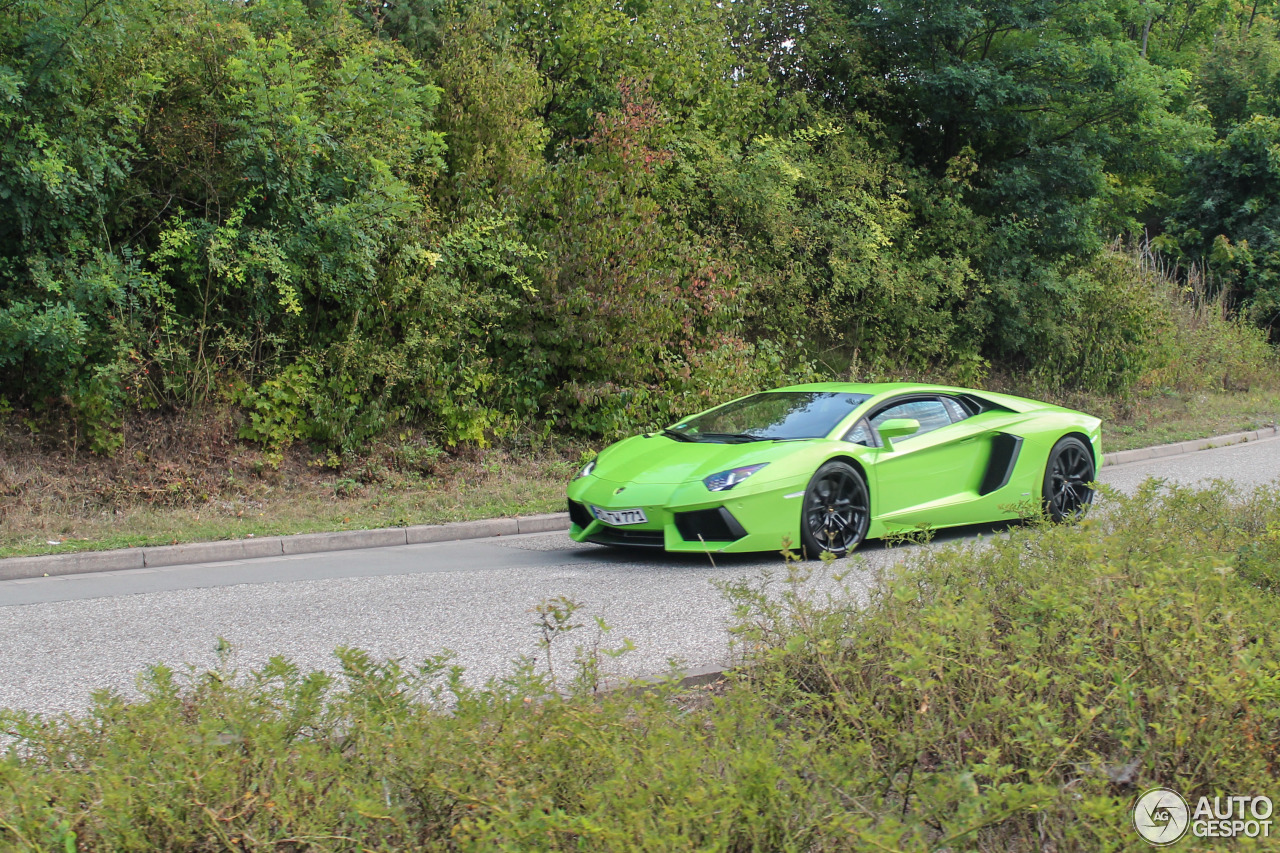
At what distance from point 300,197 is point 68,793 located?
9.37 metres

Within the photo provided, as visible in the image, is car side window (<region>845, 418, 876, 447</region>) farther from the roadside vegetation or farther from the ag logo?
the ag logo

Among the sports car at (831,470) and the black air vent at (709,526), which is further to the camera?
the sports car at (831,470)

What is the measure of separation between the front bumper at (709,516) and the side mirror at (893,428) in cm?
103

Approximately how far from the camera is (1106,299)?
2016 cm

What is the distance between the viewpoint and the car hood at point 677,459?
24.6 feet

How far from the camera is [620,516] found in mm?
7598

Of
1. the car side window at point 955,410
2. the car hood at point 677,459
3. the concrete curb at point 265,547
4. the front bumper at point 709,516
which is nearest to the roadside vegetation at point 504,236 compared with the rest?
the concrete curb at point 265,547

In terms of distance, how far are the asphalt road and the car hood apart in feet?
2.25

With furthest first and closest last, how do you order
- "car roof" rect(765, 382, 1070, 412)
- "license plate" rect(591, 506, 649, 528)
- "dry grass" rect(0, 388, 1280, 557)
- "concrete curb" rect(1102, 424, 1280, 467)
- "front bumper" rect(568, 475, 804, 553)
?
"concrete curb" rect(1102, 424, 1280, 467), "dry grass" rect(0, 388, 1280, 557), "car roof" rect(765, 382, 1070, 412), "license plate" rect(591, 506, 649, 528), "front bumper" rect(568, 475, 804, 553)

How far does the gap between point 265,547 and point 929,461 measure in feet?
18.5

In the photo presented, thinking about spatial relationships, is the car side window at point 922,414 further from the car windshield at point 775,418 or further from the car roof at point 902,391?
the car windshield at point 775,418

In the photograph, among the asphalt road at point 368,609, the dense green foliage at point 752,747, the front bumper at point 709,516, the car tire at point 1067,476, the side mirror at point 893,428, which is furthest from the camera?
the car tire at point 1067,476

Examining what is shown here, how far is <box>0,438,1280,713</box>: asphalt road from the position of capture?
528 cm

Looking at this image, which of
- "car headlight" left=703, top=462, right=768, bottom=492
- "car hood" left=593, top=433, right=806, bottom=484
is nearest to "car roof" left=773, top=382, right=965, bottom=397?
"car hood" left=593, top=433, right=806, bottom=484
